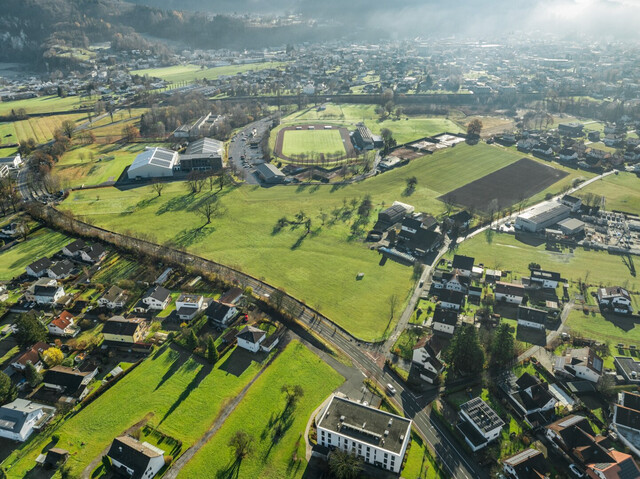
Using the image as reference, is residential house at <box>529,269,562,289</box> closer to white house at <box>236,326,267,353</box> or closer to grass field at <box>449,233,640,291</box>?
grass field at <box>449,233,640,291</box>

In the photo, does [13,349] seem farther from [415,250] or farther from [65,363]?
[415,250]

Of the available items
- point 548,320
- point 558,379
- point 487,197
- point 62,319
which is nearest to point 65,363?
point 62,319

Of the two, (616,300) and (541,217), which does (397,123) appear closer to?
(541,217)

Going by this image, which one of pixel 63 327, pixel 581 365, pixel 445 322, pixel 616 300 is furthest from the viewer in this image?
pixel 616 300

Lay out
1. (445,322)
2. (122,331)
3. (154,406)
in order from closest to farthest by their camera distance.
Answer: (154,406), (122,331), (445,322)

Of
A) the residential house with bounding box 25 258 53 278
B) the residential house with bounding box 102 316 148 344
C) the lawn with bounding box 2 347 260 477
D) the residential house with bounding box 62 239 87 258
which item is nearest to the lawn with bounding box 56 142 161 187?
the residential house with bounding box 62 239 87 258

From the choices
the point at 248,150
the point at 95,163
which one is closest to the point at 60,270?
the point at 95,163
